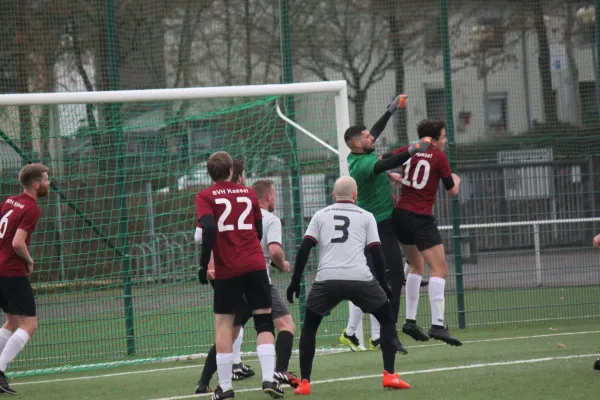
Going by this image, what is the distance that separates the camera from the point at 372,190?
948 centimetres

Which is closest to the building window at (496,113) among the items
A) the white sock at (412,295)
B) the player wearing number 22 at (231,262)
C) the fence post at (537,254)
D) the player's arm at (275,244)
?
the fence post at (537,254)

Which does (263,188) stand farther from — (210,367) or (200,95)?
(200,95)

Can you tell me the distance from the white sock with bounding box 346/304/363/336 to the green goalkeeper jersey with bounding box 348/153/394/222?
101 centimetres

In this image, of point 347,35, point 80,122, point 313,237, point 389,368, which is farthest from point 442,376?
point 347,35

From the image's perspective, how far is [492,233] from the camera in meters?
12.7

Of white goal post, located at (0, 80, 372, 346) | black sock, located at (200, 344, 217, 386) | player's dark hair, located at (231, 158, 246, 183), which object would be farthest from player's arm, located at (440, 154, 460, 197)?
black sock, located at (200, 344, 217, 386)

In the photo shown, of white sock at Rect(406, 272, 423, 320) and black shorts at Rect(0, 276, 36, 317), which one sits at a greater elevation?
black shorts at Rect(0, 276, 36, 317)

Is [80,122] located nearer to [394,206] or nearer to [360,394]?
[394,206]

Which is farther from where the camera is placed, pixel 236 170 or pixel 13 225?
pixel 13 225

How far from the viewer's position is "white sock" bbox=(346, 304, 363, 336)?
9.73 metres

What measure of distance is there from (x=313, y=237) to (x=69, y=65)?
8.86 metres

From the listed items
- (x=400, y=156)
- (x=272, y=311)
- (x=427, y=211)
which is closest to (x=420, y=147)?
(x=400, y=156)

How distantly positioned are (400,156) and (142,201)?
412 centimetres

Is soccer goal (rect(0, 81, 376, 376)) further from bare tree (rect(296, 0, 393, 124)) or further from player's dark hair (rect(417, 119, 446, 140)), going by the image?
bare tree (rect(296, 0, 393, 124))
